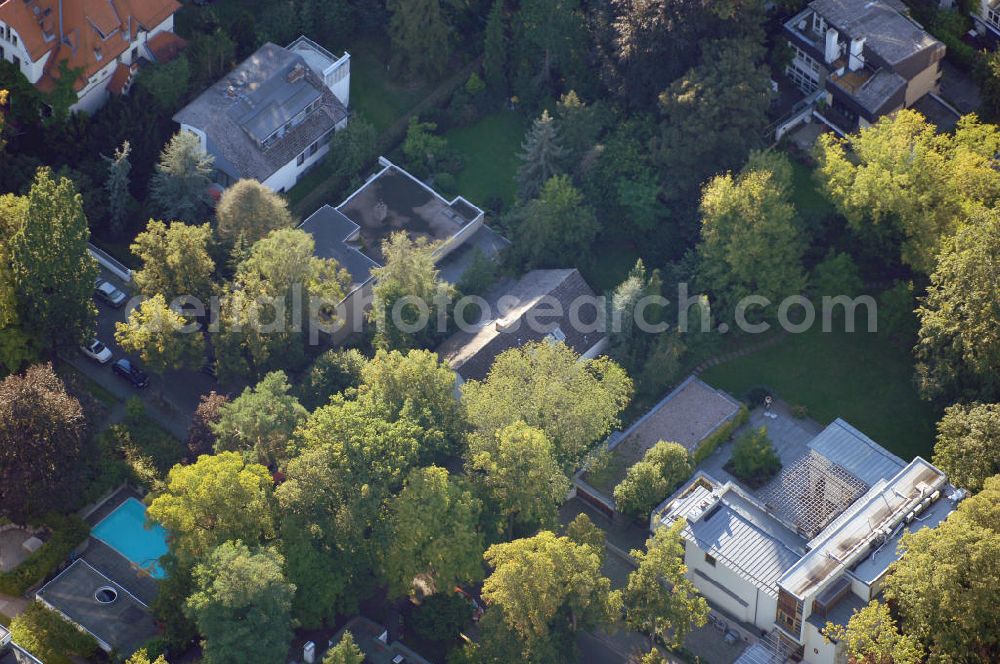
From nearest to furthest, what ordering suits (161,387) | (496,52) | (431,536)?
(431,536), (161,387), (496,52)

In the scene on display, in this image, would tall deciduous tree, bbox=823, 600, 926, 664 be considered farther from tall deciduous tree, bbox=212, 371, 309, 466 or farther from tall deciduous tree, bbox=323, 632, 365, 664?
tall deciduous tree, bbox=212, 371, 309, 466

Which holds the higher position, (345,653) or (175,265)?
(175,265)

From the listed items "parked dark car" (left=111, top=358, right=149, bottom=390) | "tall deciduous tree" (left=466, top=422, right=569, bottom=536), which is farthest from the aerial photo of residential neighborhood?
"parked dark car" (left=111, top=358, right=149, bottom=390)

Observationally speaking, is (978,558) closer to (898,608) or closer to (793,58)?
(898,608)

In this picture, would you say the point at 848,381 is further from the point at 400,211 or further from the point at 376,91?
the point at 376,91

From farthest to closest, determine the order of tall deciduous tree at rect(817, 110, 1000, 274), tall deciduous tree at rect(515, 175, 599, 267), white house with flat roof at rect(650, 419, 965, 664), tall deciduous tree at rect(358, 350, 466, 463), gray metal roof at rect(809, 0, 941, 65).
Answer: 1. gray metal roof at rect(809, 0, 941, 65)
2. tall deciduous tree at rect(515, 175, 599, 267)
3. tall deciduous tree at rect(817, 110, 1000, 274)
4. tall deciduous tree at rect(358, 350, 466, 463)
5. white house with flat roof at rect(650, 419, 965, 664)

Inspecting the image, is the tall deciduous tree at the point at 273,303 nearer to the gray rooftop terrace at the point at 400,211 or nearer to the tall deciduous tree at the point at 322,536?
the gray rooftop terrace at the point at 400,211

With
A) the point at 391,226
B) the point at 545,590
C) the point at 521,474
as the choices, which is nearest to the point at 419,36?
the point at 391,226

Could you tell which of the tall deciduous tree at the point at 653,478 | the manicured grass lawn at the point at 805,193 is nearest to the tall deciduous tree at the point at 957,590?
the tall deciduous tree at the point at 653,478
